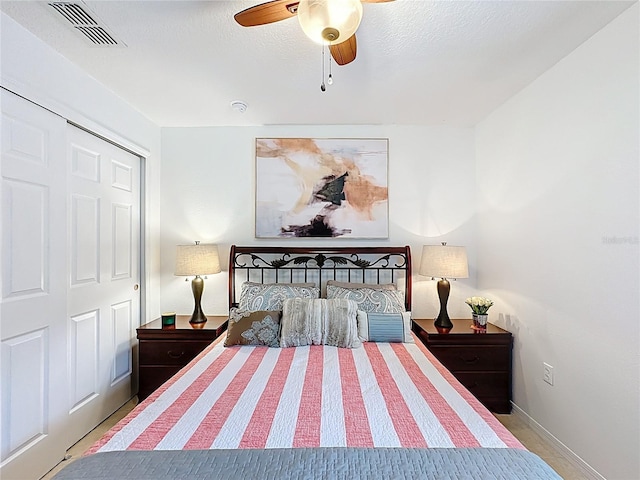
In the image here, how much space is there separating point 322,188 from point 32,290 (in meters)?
2.23

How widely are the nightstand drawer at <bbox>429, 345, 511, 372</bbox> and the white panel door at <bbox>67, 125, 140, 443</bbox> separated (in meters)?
2.53

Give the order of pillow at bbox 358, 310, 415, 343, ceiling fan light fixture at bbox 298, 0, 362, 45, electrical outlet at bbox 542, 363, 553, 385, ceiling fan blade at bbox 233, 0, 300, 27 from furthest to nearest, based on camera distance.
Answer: pillow at bbox 358, 310, 415, 343, electrical outlet at bbox 542, 363, 553, 385, ceiling fan blade at bbox 233, 0, 300, 27, ceiling fan light fixture at bbox 298, 0, 362, 45

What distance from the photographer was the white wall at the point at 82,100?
1743mm

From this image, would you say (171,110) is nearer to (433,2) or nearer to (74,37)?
(74,37)

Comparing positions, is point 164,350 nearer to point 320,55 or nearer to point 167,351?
point 167,351

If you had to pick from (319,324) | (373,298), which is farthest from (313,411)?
(373,298)

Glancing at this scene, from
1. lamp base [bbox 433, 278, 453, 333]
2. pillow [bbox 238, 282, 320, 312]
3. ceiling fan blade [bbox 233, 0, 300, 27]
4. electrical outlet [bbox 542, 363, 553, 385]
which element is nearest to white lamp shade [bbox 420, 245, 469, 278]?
lamp base [bbox 433, 278, 453, 333]

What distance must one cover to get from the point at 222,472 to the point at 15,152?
6.34ft

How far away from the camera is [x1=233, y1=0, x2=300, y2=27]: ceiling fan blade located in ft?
4.32

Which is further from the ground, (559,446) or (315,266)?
(315,266)

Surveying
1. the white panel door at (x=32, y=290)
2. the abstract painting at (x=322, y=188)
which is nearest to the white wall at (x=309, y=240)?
the abstract painting at (x=322, y=188)

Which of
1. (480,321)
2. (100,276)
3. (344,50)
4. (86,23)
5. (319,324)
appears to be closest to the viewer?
(344,50)

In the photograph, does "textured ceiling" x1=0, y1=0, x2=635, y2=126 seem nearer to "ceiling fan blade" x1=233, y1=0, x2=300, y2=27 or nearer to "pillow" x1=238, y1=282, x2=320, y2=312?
"ceiling fan blade" x1=233, y1=0, x2=300, y2=27

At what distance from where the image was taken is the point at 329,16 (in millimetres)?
1170
